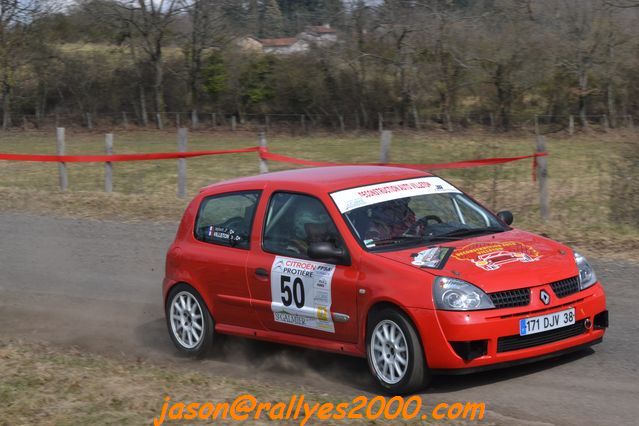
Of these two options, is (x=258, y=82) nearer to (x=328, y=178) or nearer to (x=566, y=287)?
(x=328, y=178)

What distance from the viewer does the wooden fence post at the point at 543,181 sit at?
14.2 meters

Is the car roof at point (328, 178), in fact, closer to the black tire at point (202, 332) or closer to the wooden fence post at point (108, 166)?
the black tire at point (202, 332)

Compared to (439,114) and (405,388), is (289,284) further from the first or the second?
(439,114)

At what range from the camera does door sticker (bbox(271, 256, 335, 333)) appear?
7.18m

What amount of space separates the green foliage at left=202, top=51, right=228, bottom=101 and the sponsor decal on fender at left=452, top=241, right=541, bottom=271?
44927 millimetres

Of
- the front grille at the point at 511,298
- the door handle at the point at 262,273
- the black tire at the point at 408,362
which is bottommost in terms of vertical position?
the black tire at the point at 408,362

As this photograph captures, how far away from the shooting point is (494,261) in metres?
6.70

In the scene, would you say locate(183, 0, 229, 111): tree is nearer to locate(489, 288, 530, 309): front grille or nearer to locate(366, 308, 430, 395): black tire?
locate(366, 308, 430, 395): black tire

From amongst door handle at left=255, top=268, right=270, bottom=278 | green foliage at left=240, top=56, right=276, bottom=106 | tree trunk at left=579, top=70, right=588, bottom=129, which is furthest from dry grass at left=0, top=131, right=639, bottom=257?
green foliage at left=240, top=56, right=276, bottom=106

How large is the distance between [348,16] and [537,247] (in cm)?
4161

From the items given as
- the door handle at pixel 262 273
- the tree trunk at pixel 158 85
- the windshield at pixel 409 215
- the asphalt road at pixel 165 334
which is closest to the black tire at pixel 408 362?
the asphalt road at pixel 165 334

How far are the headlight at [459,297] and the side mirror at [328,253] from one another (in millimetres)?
874

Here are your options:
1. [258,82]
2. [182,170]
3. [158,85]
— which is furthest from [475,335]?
[158,85]

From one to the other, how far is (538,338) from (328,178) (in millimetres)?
2265
